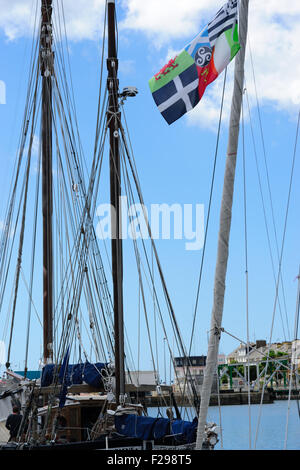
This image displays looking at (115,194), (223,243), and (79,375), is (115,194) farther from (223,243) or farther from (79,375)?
(223,243)

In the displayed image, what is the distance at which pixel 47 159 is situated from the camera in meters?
33.2

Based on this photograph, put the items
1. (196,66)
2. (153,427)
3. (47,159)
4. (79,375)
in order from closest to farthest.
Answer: (196,66)
(153,427)
(79,375)
(47,159)

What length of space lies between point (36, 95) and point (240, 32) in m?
20.6

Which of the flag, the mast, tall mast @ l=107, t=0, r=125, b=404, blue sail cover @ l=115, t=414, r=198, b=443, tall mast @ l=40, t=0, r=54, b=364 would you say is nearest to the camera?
the mast

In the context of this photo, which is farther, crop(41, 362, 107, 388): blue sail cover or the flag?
crop(41, 362, 107, 388): blue sail cover

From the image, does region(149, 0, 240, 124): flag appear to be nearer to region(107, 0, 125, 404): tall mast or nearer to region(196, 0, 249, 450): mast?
region(196, 0, 249, 450): mast

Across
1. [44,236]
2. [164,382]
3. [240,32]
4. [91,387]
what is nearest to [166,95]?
[240,32]

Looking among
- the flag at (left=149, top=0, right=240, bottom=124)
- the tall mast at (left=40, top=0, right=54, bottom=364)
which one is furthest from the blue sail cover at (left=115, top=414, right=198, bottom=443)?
the tall mast at (left=40, top=0, right=54, bottom=364)

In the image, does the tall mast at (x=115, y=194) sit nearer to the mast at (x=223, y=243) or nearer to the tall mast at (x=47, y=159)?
the mast at (x=223, y=243)

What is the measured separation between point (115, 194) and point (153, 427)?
855 cm

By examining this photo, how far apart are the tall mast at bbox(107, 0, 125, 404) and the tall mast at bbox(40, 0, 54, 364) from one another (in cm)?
862

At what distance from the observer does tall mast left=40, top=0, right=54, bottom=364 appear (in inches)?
1237

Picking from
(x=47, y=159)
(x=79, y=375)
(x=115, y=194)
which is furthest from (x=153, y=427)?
(x=47, y=159)
